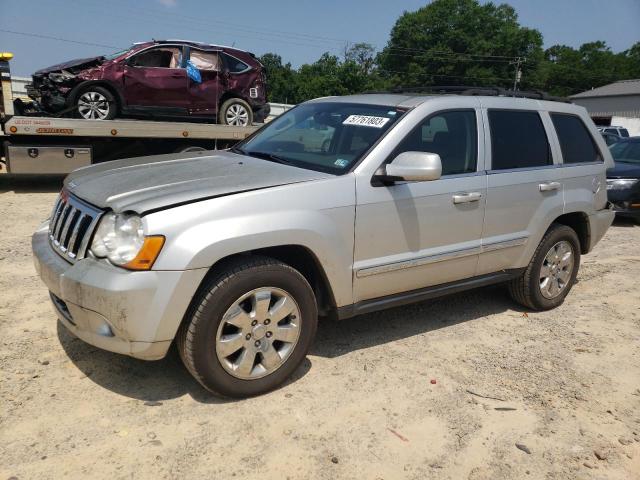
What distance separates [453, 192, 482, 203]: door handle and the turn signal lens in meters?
2.06

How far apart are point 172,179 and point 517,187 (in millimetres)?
2560

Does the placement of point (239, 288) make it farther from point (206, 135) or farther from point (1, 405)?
point (206, 135)

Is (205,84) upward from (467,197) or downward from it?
upward

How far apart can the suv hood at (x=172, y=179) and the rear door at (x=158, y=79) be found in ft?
22.4

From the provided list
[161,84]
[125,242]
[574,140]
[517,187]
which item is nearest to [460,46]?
[161,84]

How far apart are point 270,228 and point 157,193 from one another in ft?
2.03

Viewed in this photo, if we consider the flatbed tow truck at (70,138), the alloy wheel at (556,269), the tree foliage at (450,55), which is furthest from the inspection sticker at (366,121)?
the tree foliage at (450,55)

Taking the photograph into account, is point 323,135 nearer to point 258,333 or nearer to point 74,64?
point 258,333

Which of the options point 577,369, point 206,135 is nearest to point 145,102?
point 206,135

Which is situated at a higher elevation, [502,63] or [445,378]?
[502,63]

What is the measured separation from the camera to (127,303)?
8.71 ft

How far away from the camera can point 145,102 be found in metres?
10.3

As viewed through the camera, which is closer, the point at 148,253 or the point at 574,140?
the point at 148,253

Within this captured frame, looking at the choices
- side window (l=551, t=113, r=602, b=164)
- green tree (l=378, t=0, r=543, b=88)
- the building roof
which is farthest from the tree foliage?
side window (l=551, t=113, r=602, b=164)
